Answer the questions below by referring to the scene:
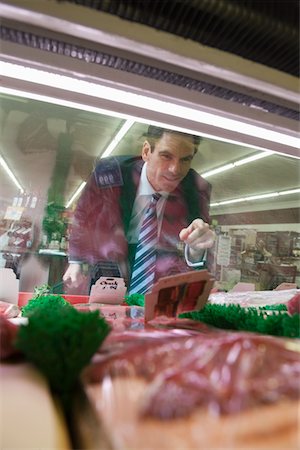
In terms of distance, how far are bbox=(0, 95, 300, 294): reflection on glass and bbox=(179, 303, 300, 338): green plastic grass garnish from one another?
862 millimetres

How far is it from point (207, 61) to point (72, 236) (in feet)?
4.13

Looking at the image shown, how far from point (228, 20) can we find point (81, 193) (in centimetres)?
130

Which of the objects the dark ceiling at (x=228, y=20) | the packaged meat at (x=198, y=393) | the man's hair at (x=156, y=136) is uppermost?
the man's hair at (x=156, y=136)

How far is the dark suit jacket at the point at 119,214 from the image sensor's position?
1.76 m

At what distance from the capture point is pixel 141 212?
6.08 feet

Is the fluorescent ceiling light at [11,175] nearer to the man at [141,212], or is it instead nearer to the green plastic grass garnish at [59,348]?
the man at [141,212]

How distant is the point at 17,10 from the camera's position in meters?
0.54

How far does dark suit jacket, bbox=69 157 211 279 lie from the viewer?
1761 mm

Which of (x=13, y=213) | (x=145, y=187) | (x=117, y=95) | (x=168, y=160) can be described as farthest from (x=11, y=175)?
(x=117, y=95)

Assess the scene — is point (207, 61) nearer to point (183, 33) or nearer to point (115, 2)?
point (183, 33)

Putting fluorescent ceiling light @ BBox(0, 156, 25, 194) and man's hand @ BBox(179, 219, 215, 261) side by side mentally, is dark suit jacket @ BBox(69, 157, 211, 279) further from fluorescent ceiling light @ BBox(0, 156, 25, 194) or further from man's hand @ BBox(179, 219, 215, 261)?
fluorescent ceiling light @ BBox(0, 156, 25, 194)

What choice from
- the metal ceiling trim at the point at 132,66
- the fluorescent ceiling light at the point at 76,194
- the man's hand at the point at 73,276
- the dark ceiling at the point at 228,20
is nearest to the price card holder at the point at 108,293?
the man's hand at the point at 73,276

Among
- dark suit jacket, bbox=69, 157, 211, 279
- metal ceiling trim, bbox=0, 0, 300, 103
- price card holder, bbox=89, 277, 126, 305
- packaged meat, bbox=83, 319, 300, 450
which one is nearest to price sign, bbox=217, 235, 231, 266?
dark suit jacket, bbox=69, 157, 211, 279

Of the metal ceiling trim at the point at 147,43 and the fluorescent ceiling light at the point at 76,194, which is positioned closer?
the metal ceiling trim at the point at 147,43
